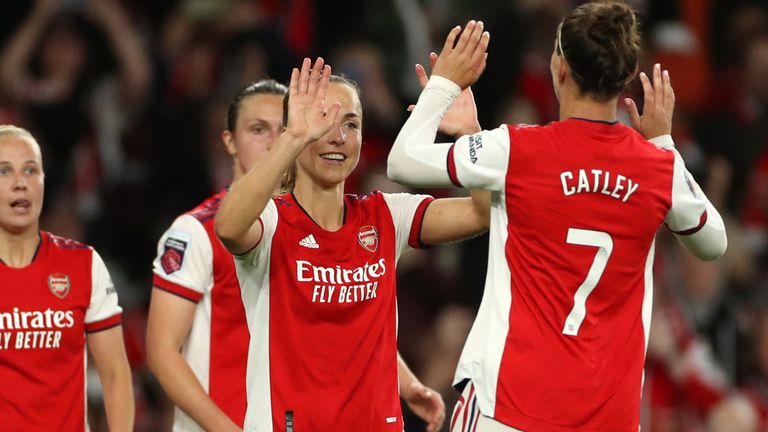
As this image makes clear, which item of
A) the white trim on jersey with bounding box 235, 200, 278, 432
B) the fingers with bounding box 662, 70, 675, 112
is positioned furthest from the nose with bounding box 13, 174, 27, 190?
the fingers with bounding box 662, 70, 675, 112

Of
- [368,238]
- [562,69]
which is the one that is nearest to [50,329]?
[368,238]

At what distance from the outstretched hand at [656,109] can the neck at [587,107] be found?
30cm

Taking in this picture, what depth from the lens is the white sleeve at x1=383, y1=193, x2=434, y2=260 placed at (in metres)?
4.45

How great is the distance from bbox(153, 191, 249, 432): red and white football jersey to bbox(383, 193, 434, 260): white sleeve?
2.52 ft

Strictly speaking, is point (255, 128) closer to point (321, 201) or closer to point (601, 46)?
point (321, 201)

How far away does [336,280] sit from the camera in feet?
13.7

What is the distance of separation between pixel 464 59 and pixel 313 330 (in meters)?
1.00

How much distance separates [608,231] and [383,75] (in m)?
5.61

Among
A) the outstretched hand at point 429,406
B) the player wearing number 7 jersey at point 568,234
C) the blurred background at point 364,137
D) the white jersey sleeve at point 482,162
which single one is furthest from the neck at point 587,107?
the blurred background at point 364,137

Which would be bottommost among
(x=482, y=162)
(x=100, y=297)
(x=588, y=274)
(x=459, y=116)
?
(x=100, y=297)

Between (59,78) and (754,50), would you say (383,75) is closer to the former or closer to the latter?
(59,78)

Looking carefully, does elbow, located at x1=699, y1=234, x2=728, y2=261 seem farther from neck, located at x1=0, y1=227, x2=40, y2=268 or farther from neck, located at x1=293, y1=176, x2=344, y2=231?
neck, located at x1=0, y1=227, x2=40, y2=268

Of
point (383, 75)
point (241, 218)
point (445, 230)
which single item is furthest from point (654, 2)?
point (241, 218)

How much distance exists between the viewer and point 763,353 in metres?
8.20
